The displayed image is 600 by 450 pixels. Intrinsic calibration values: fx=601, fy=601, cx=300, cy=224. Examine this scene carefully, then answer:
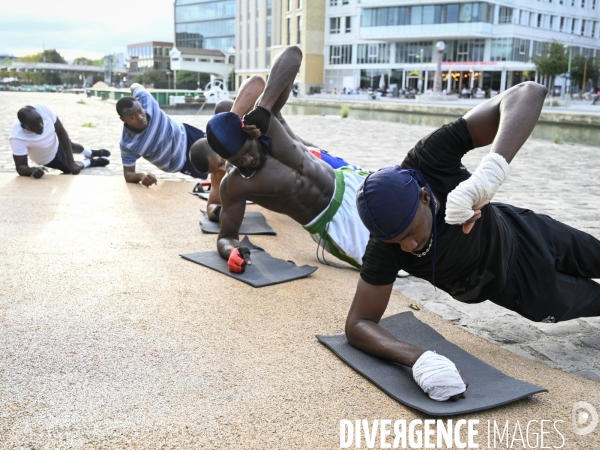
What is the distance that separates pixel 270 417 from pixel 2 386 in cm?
116

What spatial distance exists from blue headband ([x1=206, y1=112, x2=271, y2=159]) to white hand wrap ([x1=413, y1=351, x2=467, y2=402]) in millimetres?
2032

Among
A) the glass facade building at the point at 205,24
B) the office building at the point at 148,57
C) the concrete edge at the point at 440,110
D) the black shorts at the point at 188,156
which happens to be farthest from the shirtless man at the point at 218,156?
the office building at the point at 148,57

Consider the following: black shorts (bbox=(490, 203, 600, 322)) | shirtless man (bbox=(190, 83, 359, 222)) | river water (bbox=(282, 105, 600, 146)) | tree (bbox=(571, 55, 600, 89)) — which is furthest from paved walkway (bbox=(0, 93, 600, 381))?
tree (bbox=(571, 55, 600, 89))

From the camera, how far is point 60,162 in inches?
342

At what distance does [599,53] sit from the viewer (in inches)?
2341

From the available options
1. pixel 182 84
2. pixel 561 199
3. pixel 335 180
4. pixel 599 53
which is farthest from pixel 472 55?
pixel 335 180

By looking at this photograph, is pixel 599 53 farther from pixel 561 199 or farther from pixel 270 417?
pixel 270 417

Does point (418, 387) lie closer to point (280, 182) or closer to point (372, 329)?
point (372, 329)

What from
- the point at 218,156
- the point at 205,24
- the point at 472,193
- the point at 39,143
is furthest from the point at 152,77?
the point at 472,193

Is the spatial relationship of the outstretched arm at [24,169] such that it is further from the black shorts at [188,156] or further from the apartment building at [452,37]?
the apartment building at [452,37]

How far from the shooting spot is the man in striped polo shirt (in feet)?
22.9

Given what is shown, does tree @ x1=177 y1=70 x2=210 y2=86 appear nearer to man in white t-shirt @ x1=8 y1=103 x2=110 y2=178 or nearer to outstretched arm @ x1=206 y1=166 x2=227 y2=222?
man in white t-shirt @ x1=8 y1=103 x2=110 y2=178

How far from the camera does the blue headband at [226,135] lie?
3885 millimetres

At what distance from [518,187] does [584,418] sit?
702 cm
